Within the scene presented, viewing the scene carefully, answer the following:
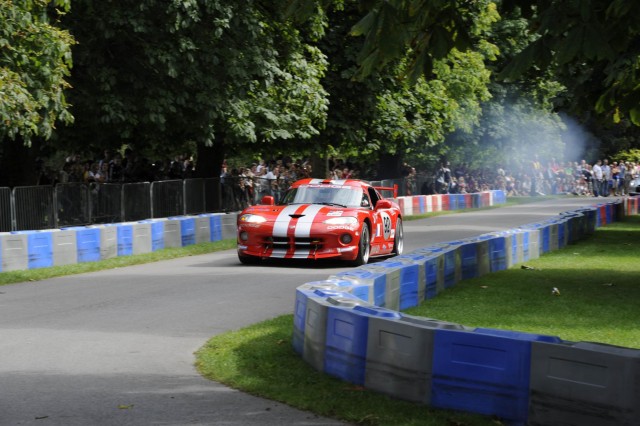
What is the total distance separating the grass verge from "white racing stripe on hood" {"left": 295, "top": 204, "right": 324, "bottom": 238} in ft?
9.80

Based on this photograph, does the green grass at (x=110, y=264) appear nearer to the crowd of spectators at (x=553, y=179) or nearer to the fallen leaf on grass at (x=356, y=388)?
the fallen leaf on grass at (x=356, y=388)

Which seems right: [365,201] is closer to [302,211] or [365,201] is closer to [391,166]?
[302,211]

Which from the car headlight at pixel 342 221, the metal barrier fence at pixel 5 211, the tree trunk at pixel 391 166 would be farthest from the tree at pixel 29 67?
the tree trunk at pixel 391 166

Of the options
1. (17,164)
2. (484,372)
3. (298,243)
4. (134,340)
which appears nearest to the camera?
(484,372)

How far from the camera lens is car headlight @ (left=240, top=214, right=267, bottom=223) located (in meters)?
18.0

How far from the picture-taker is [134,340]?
33.7 feet

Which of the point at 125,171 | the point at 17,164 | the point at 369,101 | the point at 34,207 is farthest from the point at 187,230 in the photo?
the point at 369,101

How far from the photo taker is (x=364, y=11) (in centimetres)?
803

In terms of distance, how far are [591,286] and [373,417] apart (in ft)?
31.5

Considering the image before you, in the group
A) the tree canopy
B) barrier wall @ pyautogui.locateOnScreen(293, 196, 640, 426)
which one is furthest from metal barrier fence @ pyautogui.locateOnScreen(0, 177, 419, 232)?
barrier wall @ pyautogui.locateOnScreen(293, 196, 640, 426)

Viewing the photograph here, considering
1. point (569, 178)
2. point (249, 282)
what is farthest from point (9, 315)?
point (569, 178)

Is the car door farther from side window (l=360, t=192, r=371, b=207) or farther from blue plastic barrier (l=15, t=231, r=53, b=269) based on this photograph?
blue plastic barrier (l=15, t=231, r=53, b=269)

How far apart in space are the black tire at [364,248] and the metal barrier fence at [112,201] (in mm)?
7111

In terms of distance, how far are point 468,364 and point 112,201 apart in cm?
1834
